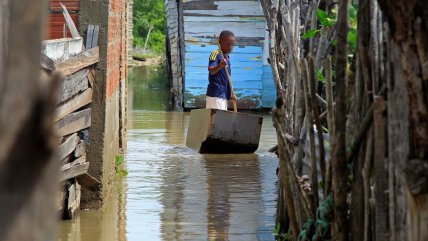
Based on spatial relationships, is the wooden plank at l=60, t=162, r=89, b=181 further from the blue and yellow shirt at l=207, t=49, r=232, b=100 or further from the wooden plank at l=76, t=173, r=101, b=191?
the blue and yellow shirt at l=207, t=49, r=232, b=100

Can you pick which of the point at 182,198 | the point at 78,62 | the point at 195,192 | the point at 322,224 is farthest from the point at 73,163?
the point at 322,224

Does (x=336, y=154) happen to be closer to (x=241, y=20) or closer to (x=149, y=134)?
(x=149, y=134)

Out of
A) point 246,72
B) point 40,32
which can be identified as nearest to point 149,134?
point 246,72

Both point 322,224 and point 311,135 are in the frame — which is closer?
point 322,224

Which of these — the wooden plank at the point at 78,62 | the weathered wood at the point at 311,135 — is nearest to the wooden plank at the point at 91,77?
the wooden plank at the point at 78,62

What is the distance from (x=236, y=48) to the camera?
1877 centimetres

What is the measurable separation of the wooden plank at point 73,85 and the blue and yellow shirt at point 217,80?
4320 millimetres

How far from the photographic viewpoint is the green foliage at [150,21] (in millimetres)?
56697

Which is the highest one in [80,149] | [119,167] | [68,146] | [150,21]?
[150,21]

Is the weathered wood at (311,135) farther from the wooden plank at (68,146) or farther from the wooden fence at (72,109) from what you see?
the wooden plank at (68,146)

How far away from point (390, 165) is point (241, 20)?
49.2ft

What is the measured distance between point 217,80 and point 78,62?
5.01 m

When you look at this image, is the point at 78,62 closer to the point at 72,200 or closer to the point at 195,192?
the point at 72,200

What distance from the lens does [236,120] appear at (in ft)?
41.0
